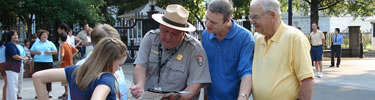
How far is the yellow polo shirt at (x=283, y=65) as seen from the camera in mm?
3264

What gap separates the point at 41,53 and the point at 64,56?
647 mm

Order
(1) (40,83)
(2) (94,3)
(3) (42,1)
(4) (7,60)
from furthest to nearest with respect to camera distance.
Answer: (2) (94,3)
(3) (42,1)
(4) (7,60)
(1) (40,83)

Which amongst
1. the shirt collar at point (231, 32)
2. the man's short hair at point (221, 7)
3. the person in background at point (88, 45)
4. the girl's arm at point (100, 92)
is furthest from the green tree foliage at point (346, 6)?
the girl's arm at point (100, 92)

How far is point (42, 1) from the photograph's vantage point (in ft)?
57.0

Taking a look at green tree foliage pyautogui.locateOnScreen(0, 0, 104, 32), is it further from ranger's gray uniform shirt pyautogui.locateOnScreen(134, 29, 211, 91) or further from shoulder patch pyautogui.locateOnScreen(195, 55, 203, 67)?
shoulder patch pyautogui.locateOnScreen(195, 55, 203, 67)

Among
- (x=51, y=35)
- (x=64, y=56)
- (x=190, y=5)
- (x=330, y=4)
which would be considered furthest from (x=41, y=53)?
(x=330, y=4)

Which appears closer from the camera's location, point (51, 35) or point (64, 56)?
point (64, 56)

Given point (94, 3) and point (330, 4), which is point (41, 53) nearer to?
point (94, 3)

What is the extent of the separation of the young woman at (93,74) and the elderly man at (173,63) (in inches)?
24.5

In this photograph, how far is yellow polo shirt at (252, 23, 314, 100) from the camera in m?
3.26

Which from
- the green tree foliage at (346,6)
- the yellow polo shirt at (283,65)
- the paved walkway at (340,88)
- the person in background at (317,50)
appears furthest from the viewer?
the green tree foliage at (346,6)

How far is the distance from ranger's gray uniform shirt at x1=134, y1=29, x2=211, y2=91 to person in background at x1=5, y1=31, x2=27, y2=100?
5.94 m

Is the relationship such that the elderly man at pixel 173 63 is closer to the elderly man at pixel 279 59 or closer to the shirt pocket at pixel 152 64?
the shirt pocket at pixel 152 64

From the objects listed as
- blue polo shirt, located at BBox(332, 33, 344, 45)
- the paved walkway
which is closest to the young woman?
the paved walkway
